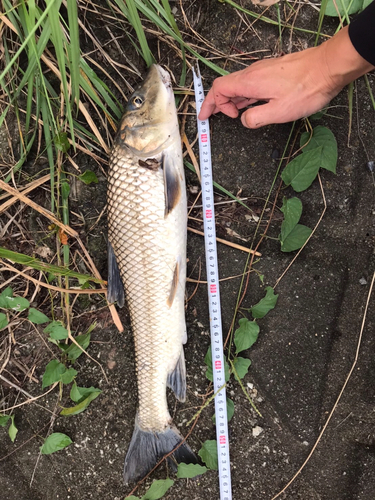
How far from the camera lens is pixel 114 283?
205 centimetres

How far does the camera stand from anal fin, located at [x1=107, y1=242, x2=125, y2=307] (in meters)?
2.03

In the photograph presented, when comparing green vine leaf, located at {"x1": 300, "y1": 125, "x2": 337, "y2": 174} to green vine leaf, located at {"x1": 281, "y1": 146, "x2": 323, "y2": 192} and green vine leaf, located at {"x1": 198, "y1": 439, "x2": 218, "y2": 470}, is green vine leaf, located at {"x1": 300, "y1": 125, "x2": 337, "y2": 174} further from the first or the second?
green vine leaf, located at {"x1": 198, "y1": 439, "x2": 218, "y2": 470}

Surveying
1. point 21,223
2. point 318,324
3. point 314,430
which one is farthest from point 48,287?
point 314,430

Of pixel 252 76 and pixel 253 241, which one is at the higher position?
pixel 252 76

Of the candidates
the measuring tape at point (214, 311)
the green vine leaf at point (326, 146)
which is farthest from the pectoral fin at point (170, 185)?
the green vine leaf at point (326, 146)

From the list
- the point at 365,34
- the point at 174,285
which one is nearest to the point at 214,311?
the point at 174,285

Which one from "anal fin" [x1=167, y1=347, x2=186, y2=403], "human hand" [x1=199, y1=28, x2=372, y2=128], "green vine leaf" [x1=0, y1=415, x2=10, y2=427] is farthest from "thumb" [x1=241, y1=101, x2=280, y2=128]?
"green vine leaf" [x1=0, y1=415, x2=10, y2=427]

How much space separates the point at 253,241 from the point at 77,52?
1.32 m

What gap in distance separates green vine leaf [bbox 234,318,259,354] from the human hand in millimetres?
1049

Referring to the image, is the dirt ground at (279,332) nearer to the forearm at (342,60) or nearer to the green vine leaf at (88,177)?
the green vine leaf at (88,177)

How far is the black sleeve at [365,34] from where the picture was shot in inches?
59.2

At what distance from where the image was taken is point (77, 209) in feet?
7.29

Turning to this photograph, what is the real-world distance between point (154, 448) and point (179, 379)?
435 mm

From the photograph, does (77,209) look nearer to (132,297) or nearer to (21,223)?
(21,223)
